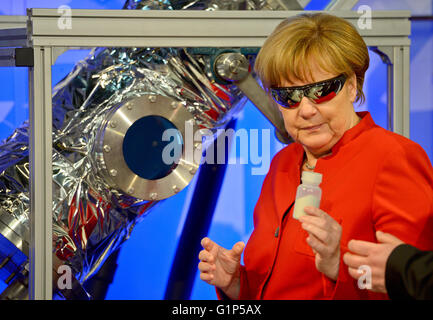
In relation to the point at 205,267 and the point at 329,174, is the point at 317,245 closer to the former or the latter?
the point at 329,174

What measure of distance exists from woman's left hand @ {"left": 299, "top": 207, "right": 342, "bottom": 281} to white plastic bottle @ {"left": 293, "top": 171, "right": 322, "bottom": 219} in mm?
25

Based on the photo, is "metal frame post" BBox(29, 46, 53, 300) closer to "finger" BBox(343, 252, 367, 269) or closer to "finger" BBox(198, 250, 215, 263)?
"finger" BBox(198, 250, 215, 263)

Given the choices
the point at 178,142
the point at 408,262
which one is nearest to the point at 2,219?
the point at 178,142

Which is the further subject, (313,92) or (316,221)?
(313,92)

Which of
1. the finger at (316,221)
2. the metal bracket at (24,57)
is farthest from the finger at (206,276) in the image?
the metal bracket at (24,57)

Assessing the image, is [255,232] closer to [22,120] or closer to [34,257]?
[34,257]

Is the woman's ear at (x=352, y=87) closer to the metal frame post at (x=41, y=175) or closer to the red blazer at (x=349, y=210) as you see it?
the red blazer at (x=349, y=210)

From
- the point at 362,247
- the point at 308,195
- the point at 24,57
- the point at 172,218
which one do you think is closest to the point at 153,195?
the point at 172,218

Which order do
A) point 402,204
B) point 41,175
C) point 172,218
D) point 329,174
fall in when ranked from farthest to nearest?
point 172,218 → point 41,175 → point 329,174 → point 402,204

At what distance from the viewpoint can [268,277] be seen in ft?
3.46

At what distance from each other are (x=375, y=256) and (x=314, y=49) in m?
0.39

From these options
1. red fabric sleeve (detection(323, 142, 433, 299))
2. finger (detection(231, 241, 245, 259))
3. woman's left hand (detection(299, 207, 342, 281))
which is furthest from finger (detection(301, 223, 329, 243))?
finger (detection(231, 241, 245, 259))

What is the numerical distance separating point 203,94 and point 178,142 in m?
0.14

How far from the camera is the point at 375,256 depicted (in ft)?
2.54
